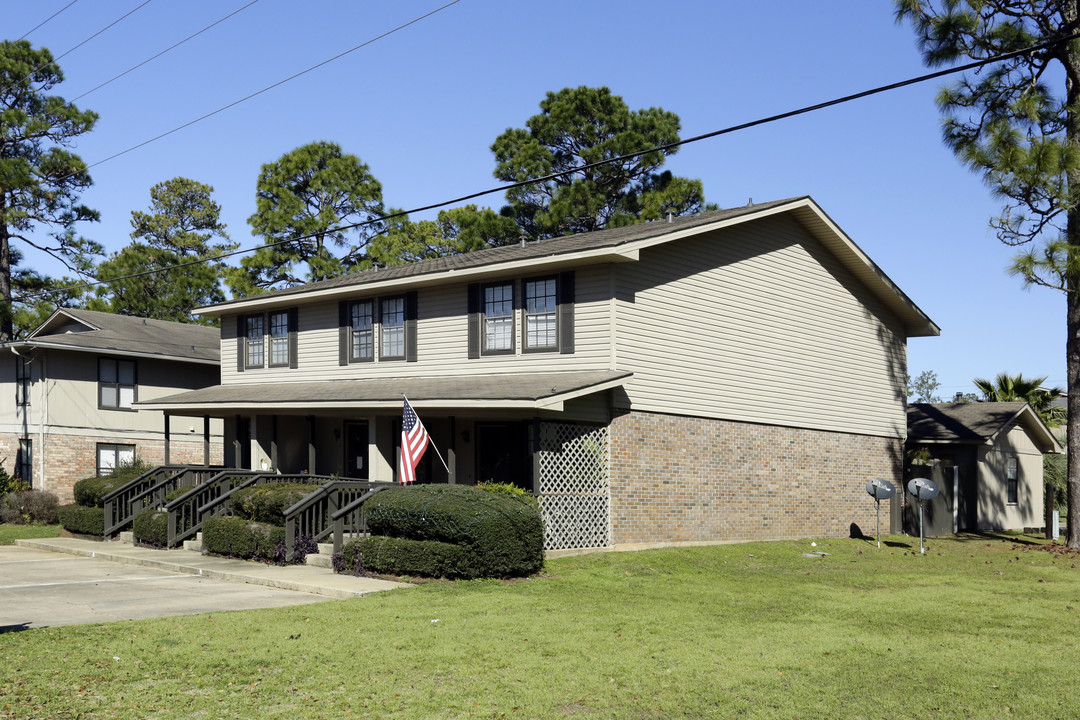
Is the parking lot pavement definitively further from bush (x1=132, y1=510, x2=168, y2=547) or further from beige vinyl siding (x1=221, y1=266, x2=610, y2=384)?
beige vinyl siding (x1=221, y1=266, x2=610, y2=384)

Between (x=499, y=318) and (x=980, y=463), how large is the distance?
16.8 m

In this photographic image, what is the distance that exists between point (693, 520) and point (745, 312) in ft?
16.9

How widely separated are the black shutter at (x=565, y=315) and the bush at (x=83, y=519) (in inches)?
442

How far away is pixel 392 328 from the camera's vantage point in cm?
2494

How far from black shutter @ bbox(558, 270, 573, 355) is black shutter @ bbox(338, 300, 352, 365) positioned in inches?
264

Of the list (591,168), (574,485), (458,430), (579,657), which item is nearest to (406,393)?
(458,430)

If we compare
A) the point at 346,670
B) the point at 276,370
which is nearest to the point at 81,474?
the point at 276,370

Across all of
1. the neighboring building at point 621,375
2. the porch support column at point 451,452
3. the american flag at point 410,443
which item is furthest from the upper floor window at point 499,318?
the american flag at point 410,443

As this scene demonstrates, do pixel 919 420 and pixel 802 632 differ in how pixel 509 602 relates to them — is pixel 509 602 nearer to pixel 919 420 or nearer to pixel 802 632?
pixel 802 632

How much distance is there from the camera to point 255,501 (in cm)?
1972

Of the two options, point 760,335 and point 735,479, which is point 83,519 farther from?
point 760,335

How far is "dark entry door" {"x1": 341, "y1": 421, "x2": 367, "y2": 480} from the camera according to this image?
26.7m

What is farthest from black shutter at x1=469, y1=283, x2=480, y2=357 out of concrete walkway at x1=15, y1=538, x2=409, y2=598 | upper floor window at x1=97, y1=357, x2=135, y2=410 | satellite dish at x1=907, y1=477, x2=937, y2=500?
upper floor window at x1=97, y1=357, x2=135, y2=410

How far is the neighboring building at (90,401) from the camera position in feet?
102
